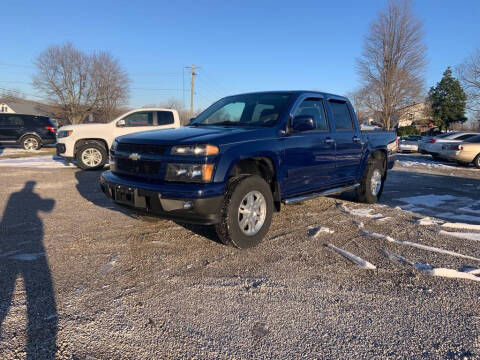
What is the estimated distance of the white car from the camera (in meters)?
9.59

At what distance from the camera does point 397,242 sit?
4.04 m

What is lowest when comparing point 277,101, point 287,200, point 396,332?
point 396,332

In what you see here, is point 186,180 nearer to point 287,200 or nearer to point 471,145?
point 287,200

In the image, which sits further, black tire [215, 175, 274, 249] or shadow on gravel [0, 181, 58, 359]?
black tire [215, 175, 274, 249]

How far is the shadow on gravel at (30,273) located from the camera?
6.99 feet

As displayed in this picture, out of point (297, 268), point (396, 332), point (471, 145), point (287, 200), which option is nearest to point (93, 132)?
point (287, 200)

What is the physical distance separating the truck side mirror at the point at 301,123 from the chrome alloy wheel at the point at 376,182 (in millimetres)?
2442

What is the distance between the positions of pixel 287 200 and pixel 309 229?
1.85 feet

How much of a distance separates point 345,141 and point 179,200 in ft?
10.1

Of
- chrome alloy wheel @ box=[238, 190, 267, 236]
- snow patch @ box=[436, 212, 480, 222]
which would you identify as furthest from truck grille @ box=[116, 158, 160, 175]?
snow patch @ box=[436, 212, 480, 222]

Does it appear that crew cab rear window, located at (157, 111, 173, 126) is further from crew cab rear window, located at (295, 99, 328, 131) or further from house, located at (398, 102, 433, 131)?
house, located at (398, 102, 433, 131)

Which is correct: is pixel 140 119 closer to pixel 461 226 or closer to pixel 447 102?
pixel 461 226

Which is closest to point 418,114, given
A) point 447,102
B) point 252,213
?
point 447,102

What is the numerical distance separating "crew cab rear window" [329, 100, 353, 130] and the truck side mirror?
3.82 ft
